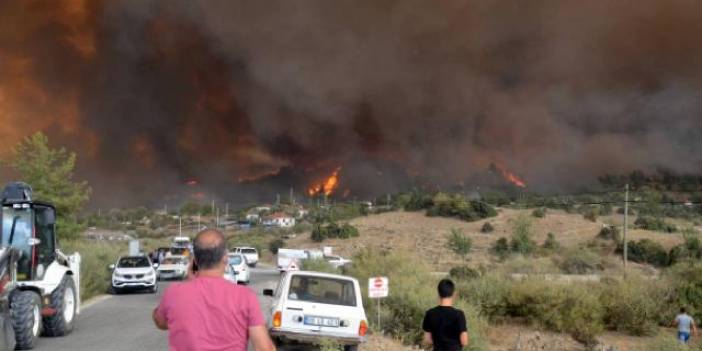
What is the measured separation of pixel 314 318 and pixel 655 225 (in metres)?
61.5

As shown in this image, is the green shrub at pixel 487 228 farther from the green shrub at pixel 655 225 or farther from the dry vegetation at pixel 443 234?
the green shrub at pixel 655 225

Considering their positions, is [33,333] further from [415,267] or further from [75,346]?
[415,267]

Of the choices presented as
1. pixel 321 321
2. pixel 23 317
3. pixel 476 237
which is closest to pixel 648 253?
pixel 476 237

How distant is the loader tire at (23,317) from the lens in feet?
41.4

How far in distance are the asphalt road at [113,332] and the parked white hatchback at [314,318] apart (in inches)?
49.7

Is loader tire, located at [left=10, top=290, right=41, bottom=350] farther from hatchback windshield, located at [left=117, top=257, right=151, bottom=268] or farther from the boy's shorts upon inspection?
hatchback windshield, located at [left=117, top=257, right=151, bottom=268]

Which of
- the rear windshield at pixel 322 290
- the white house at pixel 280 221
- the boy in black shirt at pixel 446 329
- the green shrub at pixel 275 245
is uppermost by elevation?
the boy in black shirt at pixel 446 329

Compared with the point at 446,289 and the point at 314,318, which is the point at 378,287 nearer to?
the point at 314,318

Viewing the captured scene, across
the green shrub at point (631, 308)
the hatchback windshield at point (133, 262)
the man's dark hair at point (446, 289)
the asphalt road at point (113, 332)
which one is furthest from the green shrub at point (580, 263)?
the man's dark hair at point (446, 289)

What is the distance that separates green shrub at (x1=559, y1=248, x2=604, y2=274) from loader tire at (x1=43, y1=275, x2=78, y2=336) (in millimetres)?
34353

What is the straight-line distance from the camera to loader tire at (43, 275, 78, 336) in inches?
576

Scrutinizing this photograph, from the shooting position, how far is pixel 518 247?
Answer: 5775cm

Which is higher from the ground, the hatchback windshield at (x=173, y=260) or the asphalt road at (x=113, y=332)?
the asphalt road at (x=113, y=332)

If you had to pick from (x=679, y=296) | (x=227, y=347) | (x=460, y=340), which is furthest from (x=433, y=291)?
(x=227, y=347)
